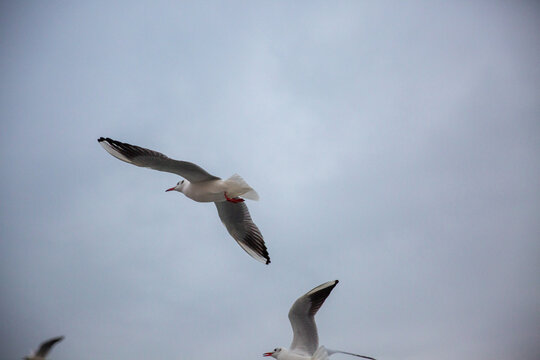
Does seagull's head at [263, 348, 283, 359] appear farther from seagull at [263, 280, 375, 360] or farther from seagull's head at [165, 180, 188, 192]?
seagull's head at [165, 180, 188, 192]

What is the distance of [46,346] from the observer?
266 cm

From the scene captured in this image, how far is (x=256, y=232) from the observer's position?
570 centimetres

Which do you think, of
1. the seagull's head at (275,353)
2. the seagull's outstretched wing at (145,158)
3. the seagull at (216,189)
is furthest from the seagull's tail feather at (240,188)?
the seagull's head at (275,353)

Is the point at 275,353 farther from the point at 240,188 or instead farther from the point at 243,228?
the point at 240,188

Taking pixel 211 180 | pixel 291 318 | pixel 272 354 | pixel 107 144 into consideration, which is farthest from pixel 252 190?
pixel 272 354

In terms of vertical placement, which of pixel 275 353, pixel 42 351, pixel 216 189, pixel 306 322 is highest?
pixel 216 189

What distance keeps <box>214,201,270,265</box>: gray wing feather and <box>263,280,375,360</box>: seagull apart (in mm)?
703

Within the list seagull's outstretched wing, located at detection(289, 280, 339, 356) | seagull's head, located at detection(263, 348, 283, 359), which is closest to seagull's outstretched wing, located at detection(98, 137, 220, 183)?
seagull's outstretched wing, located at detection(289, 280, 339, 356)

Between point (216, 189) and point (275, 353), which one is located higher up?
point (216, 189)

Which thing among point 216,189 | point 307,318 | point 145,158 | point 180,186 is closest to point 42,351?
point 145,158

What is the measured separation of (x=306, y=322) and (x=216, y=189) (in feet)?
6.95

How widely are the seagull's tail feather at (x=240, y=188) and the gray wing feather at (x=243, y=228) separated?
0.68 metres

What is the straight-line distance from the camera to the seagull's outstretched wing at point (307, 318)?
566 centimetres

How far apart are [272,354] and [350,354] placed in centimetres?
169
